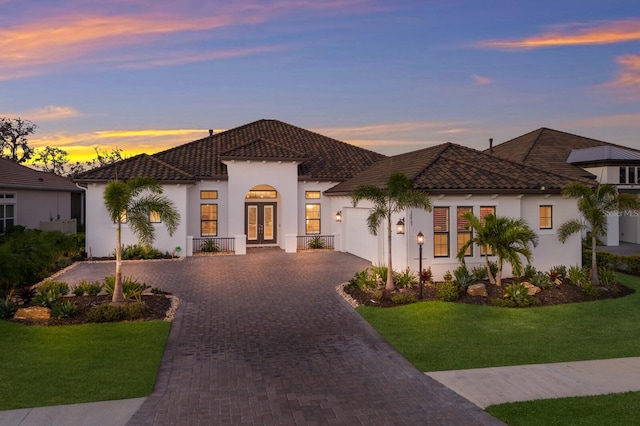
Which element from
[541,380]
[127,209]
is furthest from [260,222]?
[541,380]

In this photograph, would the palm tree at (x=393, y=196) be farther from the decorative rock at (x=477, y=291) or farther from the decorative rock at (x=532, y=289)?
the decorative rock at (x=532, y=289)

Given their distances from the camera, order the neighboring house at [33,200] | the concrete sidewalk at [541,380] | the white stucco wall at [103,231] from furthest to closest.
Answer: the neighboring house at [33,200] → the white stucco wall at [103,231] → the concrete sidewalk at [541,380]

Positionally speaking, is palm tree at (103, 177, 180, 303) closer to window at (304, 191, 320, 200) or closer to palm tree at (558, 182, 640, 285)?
window at (304, 191, 320, 200)

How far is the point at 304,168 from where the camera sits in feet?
88.0

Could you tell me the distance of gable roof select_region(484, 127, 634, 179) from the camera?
31453 mm

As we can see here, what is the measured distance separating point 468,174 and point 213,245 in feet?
45.4

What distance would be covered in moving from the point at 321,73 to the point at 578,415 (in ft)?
64.5

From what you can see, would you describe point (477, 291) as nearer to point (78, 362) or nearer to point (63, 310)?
point (78, 362)

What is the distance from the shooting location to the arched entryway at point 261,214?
2661 centimetres

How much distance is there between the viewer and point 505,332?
11031 millimetres

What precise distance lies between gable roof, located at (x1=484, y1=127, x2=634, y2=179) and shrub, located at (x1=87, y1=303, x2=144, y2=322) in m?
27.1

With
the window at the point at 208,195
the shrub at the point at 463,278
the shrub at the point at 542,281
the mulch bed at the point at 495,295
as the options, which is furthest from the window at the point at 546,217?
the window at the point at 208,195

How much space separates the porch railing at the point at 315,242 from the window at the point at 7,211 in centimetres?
1625

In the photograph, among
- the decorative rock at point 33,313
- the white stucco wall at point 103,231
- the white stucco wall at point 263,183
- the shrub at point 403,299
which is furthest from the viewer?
the white stucco wall at point 263,183
